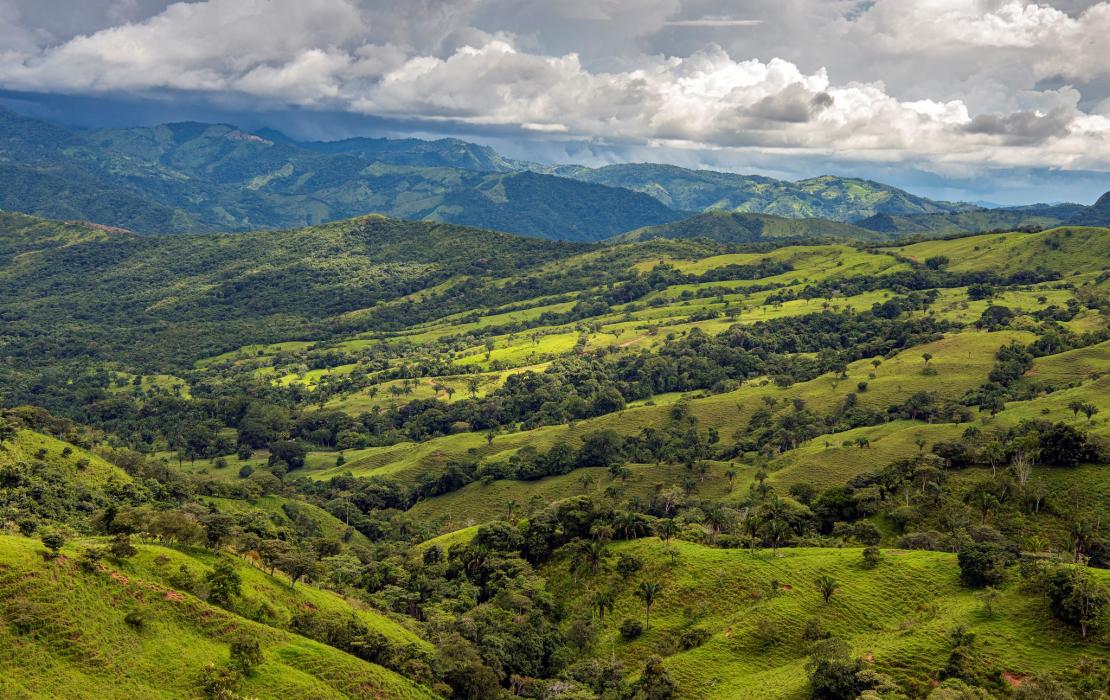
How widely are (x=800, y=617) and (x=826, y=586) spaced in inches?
195

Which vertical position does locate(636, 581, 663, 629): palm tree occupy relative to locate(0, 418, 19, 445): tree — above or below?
below

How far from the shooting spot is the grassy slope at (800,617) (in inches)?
2928

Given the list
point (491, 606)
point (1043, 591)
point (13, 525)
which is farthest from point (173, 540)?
point (1043, 591)

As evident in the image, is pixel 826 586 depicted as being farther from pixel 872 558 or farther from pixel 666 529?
pixel 666 529

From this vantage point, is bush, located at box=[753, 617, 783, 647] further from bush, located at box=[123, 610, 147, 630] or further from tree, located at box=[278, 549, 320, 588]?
bush, located at box=[123, 610, 147, 630]

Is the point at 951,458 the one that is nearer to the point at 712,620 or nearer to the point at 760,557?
the point at 760,557

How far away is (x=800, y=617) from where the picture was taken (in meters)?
87.2

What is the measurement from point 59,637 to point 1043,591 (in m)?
95.7

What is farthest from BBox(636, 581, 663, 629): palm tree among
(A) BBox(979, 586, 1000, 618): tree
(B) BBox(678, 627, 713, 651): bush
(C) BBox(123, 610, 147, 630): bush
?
(C) BBox(123, 610, 147, 630): bush

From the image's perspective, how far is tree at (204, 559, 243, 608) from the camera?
80.9 m

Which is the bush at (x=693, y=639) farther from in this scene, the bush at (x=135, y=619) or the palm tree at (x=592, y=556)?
the bush at (x=135, y=619)

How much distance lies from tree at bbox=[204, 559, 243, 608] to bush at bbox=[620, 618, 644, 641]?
45.2 metres

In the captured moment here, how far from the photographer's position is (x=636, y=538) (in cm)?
11556

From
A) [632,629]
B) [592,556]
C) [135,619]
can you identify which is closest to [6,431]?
[135,619]
